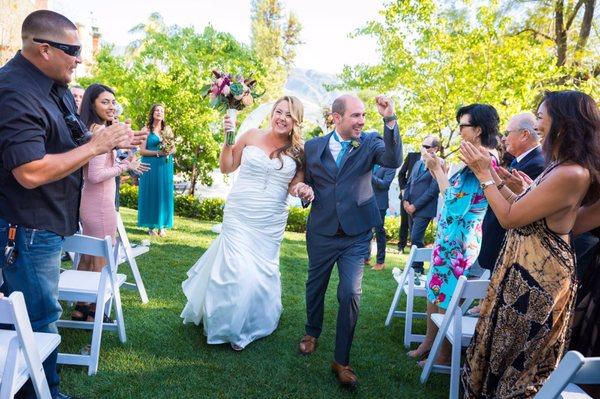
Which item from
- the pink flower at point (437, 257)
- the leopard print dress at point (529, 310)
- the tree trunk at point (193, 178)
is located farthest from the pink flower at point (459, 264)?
the tree trunk at point (193, 178)

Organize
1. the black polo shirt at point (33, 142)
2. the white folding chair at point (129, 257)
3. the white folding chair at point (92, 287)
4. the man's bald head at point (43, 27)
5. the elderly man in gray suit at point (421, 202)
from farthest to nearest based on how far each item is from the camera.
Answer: the elderly man in gray suit at point (421, 202) → the white folding chair at point (129, 257) → the white folding chair at point (92, 287) → the man's bald head at point (43, 27) → the black polo shirt at point (33, 142)

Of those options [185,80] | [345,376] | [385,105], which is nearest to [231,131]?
[385,105]

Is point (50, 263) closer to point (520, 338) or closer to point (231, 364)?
point (231, 364)

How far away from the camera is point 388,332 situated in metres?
5.32

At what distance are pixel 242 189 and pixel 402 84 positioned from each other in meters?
10.6

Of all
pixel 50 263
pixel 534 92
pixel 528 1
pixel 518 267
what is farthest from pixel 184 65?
pixel 528 1

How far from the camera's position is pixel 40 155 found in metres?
2.43

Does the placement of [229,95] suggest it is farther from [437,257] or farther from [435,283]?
[435,283]

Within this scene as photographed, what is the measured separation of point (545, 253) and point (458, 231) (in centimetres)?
154

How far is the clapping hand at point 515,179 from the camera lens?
11.3 feet

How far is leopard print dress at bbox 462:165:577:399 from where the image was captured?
2664 millimetres

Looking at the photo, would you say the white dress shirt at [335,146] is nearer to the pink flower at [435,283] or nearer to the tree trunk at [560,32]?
the pink flower at [435,283]

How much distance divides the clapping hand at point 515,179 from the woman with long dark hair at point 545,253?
0.59m

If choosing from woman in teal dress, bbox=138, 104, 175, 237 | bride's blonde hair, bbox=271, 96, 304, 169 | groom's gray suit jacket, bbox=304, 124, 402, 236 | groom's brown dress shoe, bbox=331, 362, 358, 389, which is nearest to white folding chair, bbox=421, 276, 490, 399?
groom's brown dress shoe, bbox=331, 362, 358, 389
